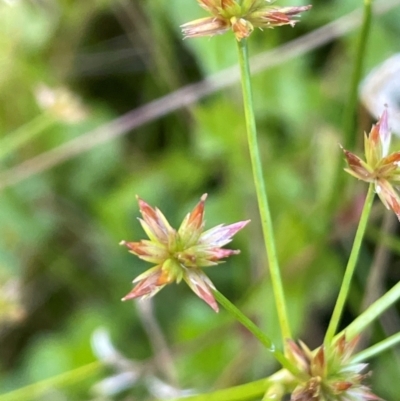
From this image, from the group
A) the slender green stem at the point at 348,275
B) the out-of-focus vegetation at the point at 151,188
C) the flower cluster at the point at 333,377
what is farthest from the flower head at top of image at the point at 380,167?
the out-of-focus vegetation at the point at 151,188

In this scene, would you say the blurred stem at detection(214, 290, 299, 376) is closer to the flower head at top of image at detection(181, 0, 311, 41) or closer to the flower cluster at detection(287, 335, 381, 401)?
the flower cluster at detection(287, 335, 381, 401)

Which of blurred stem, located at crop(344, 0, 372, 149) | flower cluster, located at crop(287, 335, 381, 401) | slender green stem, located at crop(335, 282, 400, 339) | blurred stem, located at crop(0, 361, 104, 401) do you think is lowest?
flower cluster, located at crop(287, 335, 381, 401)

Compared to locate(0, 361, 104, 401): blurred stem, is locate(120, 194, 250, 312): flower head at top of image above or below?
below

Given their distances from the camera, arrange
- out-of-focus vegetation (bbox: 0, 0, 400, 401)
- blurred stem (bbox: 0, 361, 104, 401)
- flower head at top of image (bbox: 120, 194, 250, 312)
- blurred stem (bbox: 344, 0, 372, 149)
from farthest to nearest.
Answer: out-of-focus vegetation (bbox: 0, 0, 400, 401)
blurred stem (bbox: 0, 361, 104, 401)
blurred stem (bbox: 344, 0, 372, 149)
flower head at top of image (bbox: 120, 194, 250, 312)

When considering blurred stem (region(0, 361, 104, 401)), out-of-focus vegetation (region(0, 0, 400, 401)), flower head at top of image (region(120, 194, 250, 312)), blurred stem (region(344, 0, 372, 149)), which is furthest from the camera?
out-of-focus vegetation (region(0, 0, 400, 401))

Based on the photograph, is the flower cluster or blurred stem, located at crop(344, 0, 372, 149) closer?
the flower cluster

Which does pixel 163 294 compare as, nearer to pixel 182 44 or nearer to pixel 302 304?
pixel 302 304

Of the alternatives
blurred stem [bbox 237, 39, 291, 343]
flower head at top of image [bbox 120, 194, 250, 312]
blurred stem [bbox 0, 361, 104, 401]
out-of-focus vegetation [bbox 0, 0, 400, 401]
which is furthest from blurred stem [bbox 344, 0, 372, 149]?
blurred stem [bbox 0, 361, 104, 401]

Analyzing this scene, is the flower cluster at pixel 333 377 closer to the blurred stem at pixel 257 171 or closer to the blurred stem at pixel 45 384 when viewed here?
the blurred stem at pixel 257 171

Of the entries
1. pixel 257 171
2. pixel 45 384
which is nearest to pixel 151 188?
pixel 45 384
